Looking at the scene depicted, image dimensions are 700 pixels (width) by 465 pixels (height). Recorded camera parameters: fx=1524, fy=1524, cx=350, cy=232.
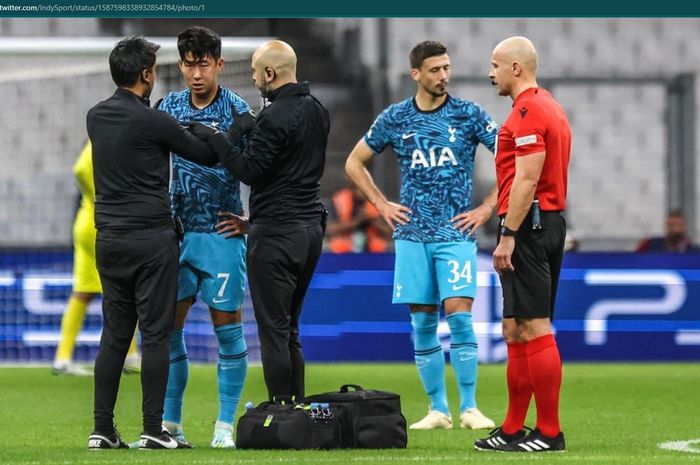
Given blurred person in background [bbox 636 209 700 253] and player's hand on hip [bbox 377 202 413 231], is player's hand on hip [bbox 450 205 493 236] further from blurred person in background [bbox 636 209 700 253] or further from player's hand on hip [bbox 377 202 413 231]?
blurred person in background [bbox 636 209 700 253]

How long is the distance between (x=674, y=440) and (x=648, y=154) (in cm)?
1010

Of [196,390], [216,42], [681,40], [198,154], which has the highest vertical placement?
[681,40]

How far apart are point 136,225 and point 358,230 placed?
8184mm

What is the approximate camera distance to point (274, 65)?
7277mm

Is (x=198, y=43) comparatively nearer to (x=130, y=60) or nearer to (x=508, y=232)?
(x=130, y=60)

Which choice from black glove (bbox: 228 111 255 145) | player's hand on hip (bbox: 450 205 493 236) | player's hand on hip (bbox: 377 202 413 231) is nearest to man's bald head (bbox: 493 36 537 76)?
black glove (bbox: 228 111 255 145)

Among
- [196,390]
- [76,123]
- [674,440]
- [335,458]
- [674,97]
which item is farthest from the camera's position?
[674,97]

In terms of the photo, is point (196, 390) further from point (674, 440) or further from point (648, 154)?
point (648, 154)

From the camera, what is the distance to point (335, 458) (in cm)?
675

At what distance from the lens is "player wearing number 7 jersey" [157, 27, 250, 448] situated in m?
7.41

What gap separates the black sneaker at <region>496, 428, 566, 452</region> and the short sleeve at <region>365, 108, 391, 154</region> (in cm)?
240

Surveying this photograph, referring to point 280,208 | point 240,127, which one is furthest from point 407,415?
point 240,127

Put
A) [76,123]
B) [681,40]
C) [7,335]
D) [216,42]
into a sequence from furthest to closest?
[681,40]
[76,123]
[7,335]
[216,42]

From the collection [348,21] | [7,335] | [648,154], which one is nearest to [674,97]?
[648,154]
